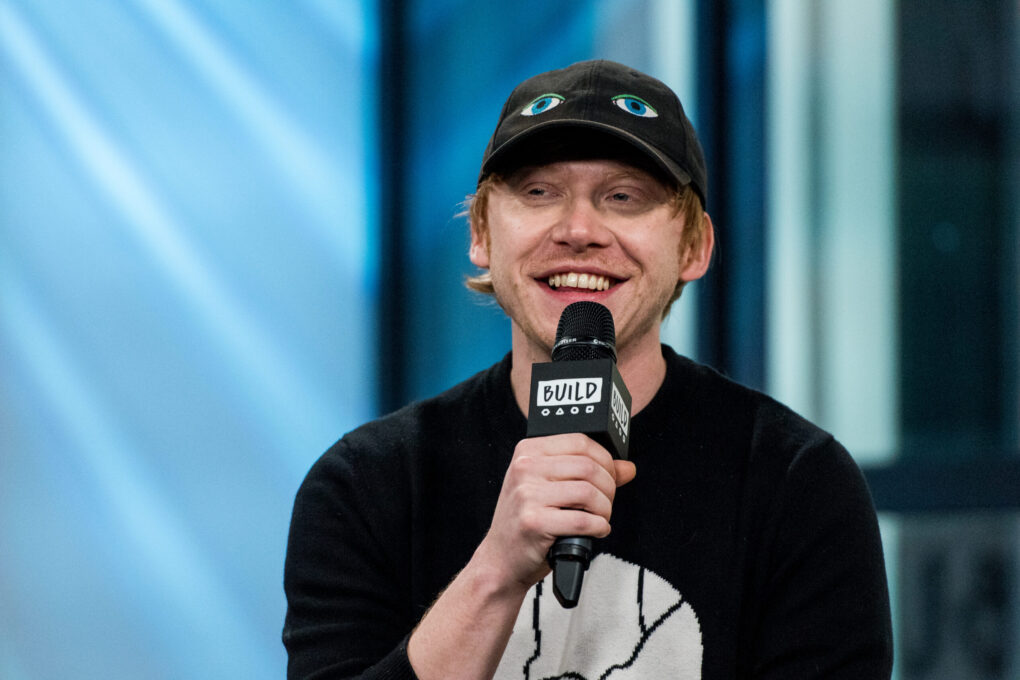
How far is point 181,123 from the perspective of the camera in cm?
252

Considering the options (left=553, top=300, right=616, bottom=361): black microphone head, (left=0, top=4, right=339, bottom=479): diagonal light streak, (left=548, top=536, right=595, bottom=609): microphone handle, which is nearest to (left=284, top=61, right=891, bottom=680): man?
(left=553, top=300, right=616, bottom=361): black microphone head

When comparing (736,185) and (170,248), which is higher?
(736,185)

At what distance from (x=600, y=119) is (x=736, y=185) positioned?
1.48 m

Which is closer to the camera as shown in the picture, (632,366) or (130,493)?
(632,366)

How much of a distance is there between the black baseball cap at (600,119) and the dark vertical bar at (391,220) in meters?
1.19

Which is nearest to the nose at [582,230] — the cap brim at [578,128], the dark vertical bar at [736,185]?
the cap brim at [578,128]

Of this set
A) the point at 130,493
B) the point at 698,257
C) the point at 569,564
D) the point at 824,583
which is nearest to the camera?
the point at 569,564

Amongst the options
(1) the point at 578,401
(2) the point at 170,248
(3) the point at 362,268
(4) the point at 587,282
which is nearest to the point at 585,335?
(1) the point at 578,401

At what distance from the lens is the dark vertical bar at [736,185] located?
8.90ft

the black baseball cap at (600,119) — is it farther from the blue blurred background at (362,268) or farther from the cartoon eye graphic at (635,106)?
the blue blurred background at (362,268)

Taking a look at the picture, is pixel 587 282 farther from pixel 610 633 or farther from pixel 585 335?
pixel 610 633

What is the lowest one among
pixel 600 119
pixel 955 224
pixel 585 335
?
pixel 585 335

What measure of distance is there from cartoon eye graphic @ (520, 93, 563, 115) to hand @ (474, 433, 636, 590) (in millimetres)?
617

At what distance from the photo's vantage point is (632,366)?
1425 mm
